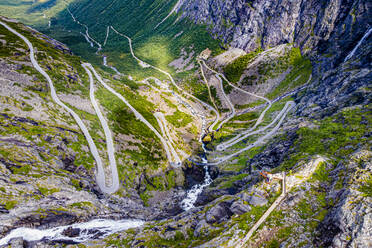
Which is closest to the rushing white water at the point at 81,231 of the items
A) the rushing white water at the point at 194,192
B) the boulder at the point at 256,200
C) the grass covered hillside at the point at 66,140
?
the grass covered hillside at the point at 66,140

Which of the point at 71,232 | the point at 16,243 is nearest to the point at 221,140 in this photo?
the point at 71,232

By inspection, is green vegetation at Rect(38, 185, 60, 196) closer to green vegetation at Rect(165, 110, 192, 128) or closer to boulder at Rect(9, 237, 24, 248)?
boulder at Rect(9, 237, 24, 248)

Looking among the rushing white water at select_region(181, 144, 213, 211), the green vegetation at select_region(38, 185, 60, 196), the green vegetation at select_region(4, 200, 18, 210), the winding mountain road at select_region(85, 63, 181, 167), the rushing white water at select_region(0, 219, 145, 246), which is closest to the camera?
the rushing white water at select_region(0, 219, 145, 246)

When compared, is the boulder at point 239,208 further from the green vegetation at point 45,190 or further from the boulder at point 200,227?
the green vegetation at point 45,190

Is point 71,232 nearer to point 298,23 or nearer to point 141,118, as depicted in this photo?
point 141,118

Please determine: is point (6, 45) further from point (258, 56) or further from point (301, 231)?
point (258, 56)

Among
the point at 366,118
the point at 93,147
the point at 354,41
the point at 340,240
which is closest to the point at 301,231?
the point at 340,240

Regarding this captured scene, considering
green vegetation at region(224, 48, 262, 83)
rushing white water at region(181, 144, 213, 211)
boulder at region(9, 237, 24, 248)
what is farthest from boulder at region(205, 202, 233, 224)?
green vegetation at region(224, 48, 262, 83)
